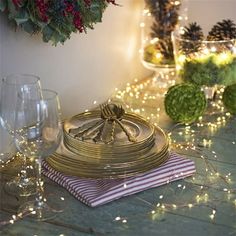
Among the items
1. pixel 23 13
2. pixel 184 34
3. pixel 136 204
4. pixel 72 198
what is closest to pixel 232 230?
pixel 136 204

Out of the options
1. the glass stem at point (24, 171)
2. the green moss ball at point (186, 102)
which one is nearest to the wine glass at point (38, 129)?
the glass stem at point (24, 171)

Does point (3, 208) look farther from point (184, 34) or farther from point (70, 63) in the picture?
point (184, 34)

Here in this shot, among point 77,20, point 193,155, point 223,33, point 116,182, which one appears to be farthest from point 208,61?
point 116,182

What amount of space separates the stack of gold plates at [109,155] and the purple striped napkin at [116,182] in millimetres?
11

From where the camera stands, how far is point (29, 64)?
115 cm

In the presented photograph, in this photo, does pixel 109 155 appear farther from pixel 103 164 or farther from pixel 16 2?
pixel 16 2

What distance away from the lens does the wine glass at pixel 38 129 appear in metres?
0.88

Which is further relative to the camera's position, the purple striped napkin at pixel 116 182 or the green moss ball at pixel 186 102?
the green moss ball at pixel 186 102

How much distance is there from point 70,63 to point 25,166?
345mm

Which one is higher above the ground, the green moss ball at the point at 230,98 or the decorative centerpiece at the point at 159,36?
the decorative centerpiece at the point at 159,36

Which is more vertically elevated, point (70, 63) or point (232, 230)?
point (70, 63)

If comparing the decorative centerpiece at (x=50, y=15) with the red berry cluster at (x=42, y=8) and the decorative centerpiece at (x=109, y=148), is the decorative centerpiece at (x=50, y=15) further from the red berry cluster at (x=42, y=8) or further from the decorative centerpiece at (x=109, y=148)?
the decorative centerpiece at (x=109, y=148)

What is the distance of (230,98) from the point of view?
1361mm

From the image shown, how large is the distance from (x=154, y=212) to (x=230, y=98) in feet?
1.77
